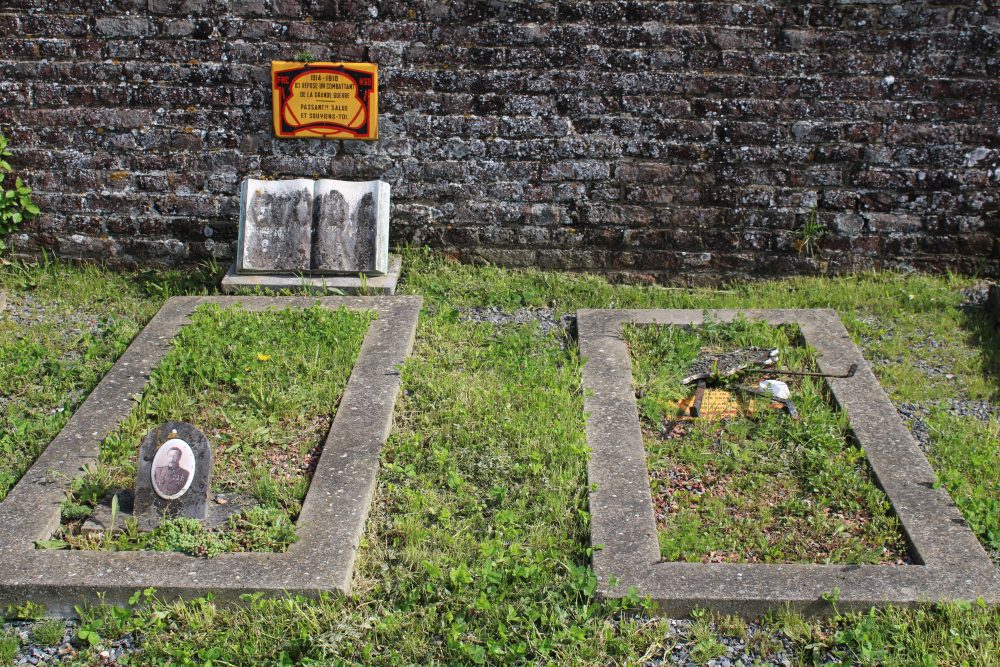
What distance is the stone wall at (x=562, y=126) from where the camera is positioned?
5805 millimetres

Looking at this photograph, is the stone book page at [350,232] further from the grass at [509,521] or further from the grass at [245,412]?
the grass at [245,412]

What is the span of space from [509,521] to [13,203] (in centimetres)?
422

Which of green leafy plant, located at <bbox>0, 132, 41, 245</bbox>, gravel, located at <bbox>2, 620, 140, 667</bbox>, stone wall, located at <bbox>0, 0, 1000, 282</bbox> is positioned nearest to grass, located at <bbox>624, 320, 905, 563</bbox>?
stone wall, located at <bbox>0, 0, 1000, 282</bbox>

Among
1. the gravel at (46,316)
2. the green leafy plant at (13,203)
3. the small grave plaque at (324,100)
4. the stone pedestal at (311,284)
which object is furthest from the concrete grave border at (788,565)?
the green leafy plant at (13,203)

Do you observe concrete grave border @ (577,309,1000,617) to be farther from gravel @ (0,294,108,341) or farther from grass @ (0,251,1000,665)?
gravel @ (0,294,108,341)

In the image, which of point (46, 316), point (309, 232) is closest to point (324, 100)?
point (309, 232)

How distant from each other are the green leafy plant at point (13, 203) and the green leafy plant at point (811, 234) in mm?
4908

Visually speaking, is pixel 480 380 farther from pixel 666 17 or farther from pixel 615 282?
pixel 666 17

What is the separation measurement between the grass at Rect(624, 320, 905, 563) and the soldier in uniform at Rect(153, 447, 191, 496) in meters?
1.99

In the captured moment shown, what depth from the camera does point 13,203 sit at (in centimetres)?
629

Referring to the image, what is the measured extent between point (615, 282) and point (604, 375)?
4.58ft

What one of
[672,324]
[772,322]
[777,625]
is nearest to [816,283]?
[772,322]

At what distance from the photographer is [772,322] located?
5.61 meters

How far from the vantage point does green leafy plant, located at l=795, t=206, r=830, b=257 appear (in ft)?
20.1
